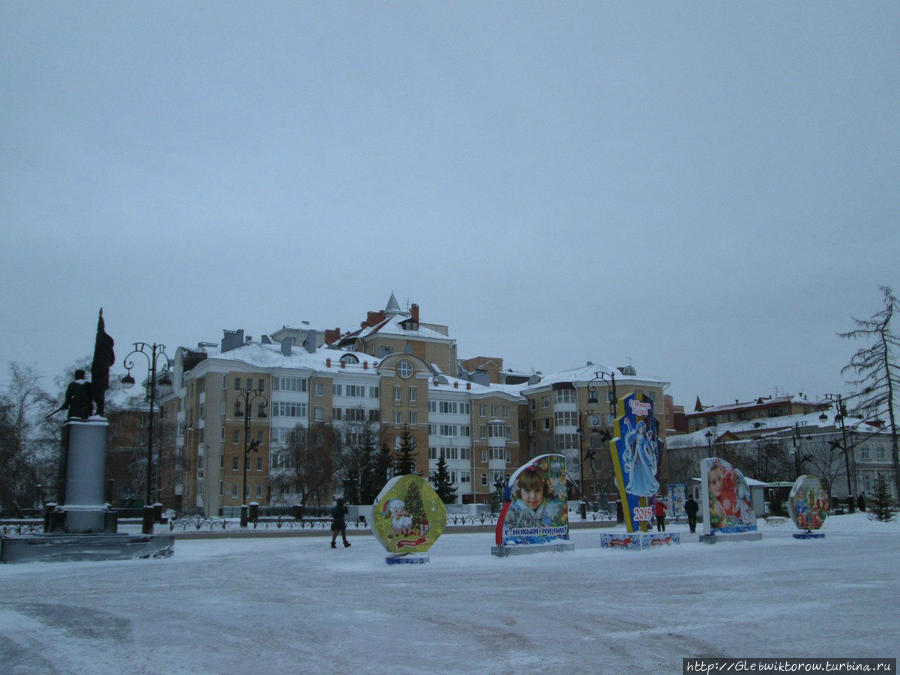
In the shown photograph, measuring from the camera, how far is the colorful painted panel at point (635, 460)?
24.4 m

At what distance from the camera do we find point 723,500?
2664cm

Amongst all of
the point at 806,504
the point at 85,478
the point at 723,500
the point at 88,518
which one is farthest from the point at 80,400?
the point at 806,504

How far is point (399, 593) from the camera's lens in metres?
13.9

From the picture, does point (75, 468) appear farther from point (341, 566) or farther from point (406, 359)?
point (406, 359)

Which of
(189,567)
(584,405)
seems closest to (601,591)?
(189,567)

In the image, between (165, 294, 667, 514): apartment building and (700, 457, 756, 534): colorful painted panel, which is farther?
(165, 294, 667, 514): apartment building

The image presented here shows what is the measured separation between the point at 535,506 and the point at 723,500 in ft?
25.6

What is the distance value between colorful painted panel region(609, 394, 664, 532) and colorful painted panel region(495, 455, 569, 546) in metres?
1.98

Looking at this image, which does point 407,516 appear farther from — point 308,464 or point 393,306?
point 393,306

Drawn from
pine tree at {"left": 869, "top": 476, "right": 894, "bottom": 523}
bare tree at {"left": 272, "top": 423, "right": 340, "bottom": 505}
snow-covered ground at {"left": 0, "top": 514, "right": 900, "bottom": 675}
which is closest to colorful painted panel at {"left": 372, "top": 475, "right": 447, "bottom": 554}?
snow-covered ground at {"left": 0, "top": 514, "right": 900, "bottom": 675}

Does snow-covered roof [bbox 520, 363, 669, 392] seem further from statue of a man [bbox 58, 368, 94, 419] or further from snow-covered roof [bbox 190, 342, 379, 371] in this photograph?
statue of a man [bbox 58, 368, 94, 419]

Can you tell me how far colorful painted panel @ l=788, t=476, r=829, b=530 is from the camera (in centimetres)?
2814

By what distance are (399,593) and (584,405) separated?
229 ft

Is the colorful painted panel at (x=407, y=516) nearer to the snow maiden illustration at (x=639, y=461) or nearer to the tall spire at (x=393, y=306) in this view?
the snow maiden illustration at (x=639, y=461)
